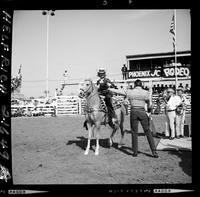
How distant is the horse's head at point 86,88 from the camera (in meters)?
6.14

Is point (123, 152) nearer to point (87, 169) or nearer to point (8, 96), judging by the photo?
point (87, 169)

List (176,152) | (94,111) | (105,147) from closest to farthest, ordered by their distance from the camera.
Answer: (176,152)
(94,111)
(105,147)

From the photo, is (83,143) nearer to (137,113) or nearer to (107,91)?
(107,91)

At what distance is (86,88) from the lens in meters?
6.19

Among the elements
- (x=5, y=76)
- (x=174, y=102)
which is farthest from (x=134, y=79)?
(x=5, y=76)

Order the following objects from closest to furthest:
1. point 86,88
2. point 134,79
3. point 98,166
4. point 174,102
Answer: point 98,166 → point 86,88 → point 174,102 → point 134,79

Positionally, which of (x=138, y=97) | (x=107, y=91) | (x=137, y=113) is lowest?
(x=137, y=113)

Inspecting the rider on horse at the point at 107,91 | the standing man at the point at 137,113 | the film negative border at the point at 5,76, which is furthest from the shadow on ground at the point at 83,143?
the film negative border at the point at 5,76

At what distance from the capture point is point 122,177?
3.98 meters

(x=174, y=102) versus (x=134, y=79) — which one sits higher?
(x=134, y=79)

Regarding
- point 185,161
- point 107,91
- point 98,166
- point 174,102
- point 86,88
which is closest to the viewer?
point 98,166

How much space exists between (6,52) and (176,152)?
463 centimetres

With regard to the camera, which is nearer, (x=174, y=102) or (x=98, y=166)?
(x=98, y=166)
